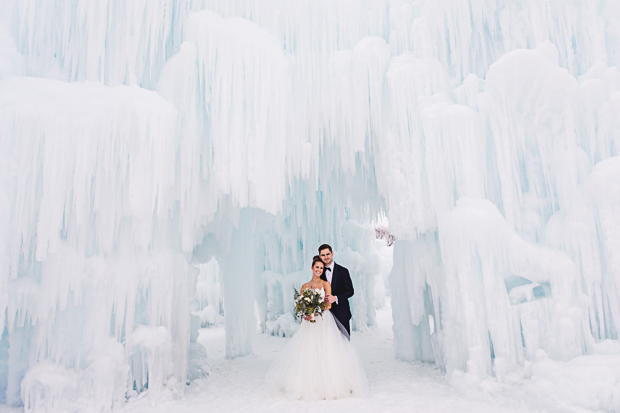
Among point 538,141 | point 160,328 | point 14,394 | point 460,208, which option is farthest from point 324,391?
point 538,141

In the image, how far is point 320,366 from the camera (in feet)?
14.7

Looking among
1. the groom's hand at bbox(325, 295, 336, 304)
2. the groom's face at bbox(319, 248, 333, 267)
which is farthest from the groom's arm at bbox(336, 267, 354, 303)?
the groom's face at bbox(319, 248, 333, 267)

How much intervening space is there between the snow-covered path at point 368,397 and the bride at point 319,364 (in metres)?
0.16

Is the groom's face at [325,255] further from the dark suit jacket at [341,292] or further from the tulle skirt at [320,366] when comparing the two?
the tulle skirt at [320,366]

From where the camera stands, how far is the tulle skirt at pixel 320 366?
4359 millimetres

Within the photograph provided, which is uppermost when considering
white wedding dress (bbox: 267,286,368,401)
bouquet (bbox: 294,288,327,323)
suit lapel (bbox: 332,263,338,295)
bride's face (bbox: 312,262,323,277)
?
bride's face (bbox: 312,262,323,277)

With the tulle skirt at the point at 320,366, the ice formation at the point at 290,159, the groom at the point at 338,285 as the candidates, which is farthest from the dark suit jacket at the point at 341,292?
the ice formation at the point at 290,159

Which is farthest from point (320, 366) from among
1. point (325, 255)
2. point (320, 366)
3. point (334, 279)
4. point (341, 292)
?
point (325, 255)

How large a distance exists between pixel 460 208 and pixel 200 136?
3867mm

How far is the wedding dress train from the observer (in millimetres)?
4359

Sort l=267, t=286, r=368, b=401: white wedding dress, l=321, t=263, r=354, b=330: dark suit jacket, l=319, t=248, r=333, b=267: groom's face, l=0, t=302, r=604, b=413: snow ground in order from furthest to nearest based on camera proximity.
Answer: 1. l=321, t=263, r=354, b=330: dark suit jacket
2. l=319, t=248, r=333, b=267: groom's face
3. l=267, t=286, r=368, b=401: white wedding dress
4. l=0, t=302, r=604, b=413: snow ground

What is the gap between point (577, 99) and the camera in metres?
4.91

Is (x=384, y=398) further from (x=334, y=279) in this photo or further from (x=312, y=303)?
(x=334, y=279)

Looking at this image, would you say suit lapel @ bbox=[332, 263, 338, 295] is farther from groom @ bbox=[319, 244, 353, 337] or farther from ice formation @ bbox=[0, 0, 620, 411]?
ice formation @ bbox=[0, 0, 620, 411]
